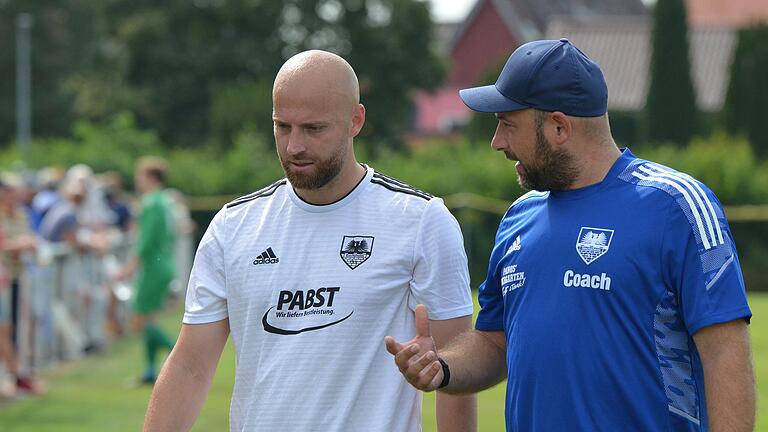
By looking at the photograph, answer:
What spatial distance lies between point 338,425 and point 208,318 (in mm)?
553

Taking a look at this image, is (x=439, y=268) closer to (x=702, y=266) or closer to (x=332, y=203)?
(x=332, y=203)

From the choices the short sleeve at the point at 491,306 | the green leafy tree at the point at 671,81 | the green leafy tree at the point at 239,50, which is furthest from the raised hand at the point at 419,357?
the green leafy tree at the point at 239,50

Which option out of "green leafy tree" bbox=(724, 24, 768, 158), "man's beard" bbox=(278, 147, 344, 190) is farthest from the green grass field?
"green leafy tree" bbox=(724, 24, 768, 158)

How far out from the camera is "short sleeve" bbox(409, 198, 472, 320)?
15.2 feet

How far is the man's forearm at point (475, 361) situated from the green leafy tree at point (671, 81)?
4044 centimetres

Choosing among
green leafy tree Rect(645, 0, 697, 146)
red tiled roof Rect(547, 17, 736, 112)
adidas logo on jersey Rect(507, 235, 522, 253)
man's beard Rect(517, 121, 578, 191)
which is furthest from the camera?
red tiled roof Rect(547, 17, 736, 112)

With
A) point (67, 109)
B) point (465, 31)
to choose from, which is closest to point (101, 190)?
point (67, 109)

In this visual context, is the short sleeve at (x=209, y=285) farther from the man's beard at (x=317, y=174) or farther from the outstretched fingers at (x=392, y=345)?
the outstretched fingers at (x=392, y=345)

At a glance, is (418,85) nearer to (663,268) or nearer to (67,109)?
(67,109)

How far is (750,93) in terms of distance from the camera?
39531 mm

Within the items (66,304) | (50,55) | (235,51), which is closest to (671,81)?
(235,51)

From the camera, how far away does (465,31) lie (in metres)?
85.4

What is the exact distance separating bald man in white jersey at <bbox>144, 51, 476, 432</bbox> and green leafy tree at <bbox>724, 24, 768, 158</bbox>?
3592 centimetres

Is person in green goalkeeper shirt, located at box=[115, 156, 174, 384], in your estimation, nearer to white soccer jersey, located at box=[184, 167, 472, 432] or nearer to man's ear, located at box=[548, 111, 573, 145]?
white soccer jersey, located at box=[184, 167, 472, 432]
